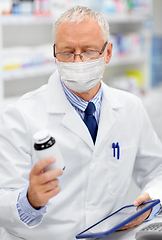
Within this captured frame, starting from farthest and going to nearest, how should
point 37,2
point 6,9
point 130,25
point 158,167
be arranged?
point 130,25 → point 37,2 → point 6,9 → point 158,167

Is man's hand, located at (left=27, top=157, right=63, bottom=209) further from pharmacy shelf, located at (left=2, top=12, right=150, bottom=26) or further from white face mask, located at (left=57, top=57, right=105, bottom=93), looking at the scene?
pharmacy shelf, located at (left=2, top=12, right=150, bottom=26)

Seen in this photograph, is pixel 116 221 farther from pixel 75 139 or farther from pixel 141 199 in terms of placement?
pixel 75 139

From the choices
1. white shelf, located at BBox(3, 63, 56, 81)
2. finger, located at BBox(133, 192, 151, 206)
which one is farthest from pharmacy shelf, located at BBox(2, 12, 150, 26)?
finger, located at BBox(133, 192, 151, 206)

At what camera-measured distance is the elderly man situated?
1.27 metres

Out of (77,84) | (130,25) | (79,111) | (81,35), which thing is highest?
(81,35)

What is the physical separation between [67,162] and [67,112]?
19 centimetres

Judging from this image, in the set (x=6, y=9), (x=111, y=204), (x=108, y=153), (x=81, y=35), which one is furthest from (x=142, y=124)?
(x=6, y=9)

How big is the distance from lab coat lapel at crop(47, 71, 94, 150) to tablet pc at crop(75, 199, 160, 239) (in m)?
0.28

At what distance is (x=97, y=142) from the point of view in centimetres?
138

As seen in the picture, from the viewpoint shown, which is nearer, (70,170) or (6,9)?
(70,170)

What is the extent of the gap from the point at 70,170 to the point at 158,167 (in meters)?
0.45

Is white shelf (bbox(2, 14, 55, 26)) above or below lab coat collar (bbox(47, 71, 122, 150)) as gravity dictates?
below

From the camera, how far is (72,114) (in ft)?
4.47

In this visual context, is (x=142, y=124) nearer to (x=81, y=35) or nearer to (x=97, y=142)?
(x=97, y=142)
